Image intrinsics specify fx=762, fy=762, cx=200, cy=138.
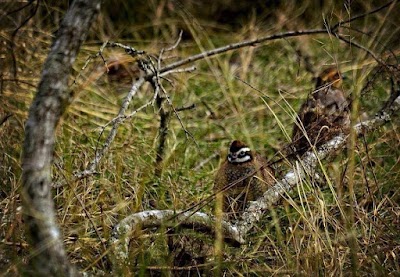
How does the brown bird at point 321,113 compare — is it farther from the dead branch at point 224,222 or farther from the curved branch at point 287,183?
the dead branch at point 224,222

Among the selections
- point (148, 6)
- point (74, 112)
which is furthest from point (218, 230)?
point (148, 6)

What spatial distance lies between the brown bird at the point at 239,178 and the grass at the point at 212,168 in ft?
0.43

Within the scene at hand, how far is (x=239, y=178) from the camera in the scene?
3.68 meters

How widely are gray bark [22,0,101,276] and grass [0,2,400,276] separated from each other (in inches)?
16.3

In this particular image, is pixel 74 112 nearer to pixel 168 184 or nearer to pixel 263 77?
pixel 168 184

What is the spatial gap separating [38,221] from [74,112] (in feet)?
8.65

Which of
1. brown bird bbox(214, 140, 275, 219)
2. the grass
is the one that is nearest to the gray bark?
the grass

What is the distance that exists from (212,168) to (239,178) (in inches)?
34.1

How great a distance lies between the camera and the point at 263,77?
6.02 meters

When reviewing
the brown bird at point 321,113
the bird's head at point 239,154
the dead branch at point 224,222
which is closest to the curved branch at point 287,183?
the dead branch at point 224,222

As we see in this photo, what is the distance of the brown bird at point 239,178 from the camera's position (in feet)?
11.6

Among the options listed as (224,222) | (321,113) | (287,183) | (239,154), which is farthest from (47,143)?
(321,113)

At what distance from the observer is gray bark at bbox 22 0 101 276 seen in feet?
6.59

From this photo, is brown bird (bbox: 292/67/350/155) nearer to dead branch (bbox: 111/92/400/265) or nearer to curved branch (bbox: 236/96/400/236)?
curved branch (bbox: 236/96/400/236)
